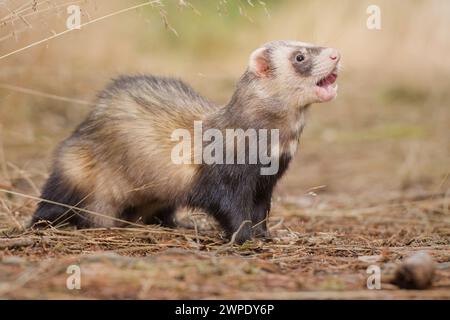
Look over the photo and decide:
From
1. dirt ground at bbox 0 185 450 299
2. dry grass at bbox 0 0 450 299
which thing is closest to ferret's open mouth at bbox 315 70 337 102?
dry grass at bbox 0 0 450 299

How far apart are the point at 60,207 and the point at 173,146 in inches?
35.9

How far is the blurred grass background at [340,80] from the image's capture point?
334 inches

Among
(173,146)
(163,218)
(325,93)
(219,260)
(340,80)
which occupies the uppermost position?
(340,80)

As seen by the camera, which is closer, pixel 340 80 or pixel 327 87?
pixel 327 87

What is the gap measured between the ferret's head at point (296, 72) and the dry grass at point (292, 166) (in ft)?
1.43

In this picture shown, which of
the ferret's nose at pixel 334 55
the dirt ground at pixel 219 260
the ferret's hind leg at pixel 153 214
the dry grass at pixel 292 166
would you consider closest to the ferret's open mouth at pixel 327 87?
the ferret's nose at pixel 334 55

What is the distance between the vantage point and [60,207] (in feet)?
17.1

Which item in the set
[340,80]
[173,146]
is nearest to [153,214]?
[173,146]

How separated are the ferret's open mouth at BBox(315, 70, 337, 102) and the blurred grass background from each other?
2660 millimetres

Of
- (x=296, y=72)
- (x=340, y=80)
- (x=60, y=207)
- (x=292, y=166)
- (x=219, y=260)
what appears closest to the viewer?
(x=219, y=260)

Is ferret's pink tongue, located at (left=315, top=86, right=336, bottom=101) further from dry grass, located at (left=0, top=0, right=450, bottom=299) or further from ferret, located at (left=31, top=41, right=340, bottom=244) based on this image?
dry grass, located at (left=0, top=0, right=450, bottom=299)

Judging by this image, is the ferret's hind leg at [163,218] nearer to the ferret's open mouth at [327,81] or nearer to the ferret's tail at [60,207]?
the ferret's tail at [60,207]

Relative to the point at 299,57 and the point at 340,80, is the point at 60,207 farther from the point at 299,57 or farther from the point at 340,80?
the point at 340,80
